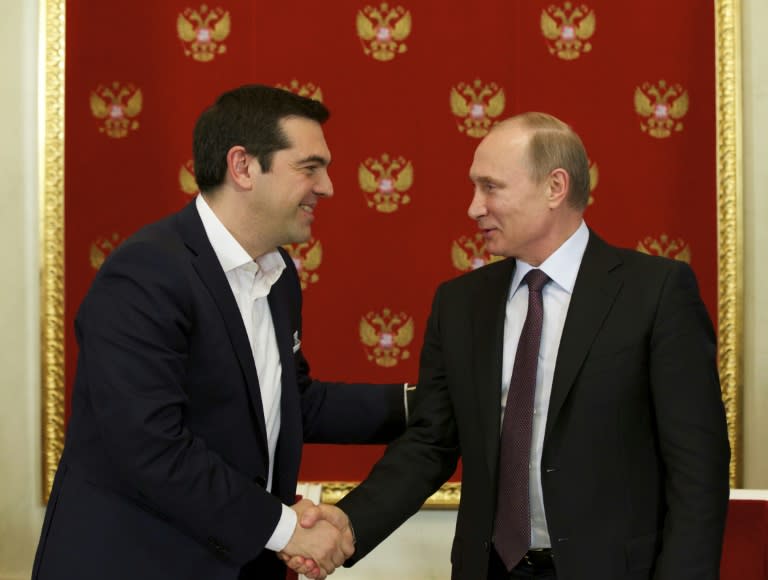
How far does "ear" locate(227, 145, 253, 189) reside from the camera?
2154 millimetres

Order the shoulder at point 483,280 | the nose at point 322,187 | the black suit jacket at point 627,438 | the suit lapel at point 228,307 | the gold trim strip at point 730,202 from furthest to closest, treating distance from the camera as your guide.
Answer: the gold trim strip at point 730,202
the nose at point 322,187
the shoulder at point 483,280
the suit lapel at point 228,307
the black suit jacket at point 627,438

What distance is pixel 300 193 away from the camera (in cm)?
223

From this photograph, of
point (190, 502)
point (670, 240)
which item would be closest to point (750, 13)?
point (670, 240)

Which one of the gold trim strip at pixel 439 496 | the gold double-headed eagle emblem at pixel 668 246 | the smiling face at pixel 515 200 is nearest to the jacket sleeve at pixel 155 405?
the smiling face at pixel 515 200

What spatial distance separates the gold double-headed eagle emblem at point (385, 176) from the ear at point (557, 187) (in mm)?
1641

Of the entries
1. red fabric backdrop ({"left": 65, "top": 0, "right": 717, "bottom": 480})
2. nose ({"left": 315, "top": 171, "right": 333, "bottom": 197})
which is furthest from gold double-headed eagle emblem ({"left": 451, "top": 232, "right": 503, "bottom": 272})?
nose ({"left": 315, "top": 171, "right": 333, "bottom": 197})

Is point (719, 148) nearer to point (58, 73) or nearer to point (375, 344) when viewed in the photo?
point (375, 344)

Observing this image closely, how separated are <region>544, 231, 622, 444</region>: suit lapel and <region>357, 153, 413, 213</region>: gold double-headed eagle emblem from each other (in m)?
1.73

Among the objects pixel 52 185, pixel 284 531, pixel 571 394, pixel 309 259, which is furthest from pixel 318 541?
pixel 52 185

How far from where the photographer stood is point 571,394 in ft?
6.11

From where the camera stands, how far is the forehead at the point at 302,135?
2201 mm

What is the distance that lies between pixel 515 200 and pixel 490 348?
0.31m

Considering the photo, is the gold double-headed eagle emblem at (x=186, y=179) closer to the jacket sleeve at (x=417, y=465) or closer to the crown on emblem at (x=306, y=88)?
the crown on emblem at (x=306, y=88)

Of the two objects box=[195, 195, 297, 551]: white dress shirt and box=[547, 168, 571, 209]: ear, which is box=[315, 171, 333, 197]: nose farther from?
box=[547, 168, 571, 209]: ear
